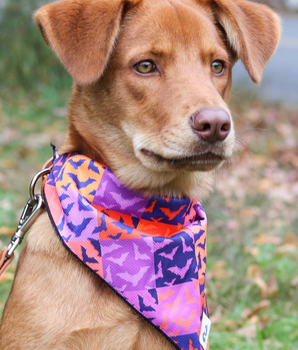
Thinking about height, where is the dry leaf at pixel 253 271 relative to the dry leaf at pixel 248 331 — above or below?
below

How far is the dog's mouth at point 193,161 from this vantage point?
246 centimetres

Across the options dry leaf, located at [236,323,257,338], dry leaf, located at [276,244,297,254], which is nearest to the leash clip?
dry leaf, located at [236,323,257,338]

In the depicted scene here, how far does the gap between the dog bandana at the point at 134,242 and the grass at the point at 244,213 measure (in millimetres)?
660

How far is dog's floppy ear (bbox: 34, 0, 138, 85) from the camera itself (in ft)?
8.14

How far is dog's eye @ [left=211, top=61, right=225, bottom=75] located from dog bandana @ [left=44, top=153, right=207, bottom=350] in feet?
2.40

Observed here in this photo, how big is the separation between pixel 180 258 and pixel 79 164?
705 mm

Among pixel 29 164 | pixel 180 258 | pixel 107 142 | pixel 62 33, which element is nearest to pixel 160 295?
pixel 180 258

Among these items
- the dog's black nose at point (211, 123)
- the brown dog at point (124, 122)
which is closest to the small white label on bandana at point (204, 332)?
the brown dog at point (124, 122)

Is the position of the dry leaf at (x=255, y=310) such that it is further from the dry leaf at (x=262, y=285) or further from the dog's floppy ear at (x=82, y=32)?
the dog's floppy ear at (x=82, y=32)

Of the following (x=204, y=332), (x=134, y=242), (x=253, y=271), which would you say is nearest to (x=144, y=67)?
(x=134, y=242)

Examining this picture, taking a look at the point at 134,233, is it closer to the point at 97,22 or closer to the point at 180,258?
the point at 180,258

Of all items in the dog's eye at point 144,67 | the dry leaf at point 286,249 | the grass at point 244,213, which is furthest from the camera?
the dry leaf at point 286,249

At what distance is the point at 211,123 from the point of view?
2314 millimetres

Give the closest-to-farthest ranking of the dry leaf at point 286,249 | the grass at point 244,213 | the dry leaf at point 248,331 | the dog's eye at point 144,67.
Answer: the dog's eye at point 144,67
the dry leaf at point 248,331
the grass at point 244,213
the dry leaf at point 286,249
